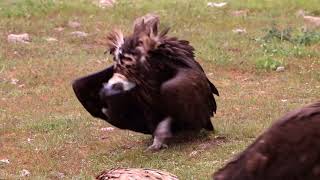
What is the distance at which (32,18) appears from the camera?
19594 mm

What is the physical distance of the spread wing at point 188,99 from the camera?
9281 millimetres

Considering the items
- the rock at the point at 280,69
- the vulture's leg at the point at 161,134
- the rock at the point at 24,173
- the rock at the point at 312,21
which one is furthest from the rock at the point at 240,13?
the rock at the point at 24,173

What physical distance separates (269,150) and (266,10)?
54.4 ft

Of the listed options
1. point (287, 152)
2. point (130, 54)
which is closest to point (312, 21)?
point (130, 54)

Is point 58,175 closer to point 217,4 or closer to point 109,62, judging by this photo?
point 109,62

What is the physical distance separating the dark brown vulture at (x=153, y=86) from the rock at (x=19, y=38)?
7.66 m

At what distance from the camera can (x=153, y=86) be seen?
9484 millimetres

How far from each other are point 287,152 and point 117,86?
5767 millimetres

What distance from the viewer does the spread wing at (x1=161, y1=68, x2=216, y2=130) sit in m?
9.28

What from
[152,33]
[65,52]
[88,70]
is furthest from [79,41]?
[152,33]

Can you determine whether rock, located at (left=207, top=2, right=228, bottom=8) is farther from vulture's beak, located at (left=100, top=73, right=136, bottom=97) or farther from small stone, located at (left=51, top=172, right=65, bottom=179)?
small stone, located at (left=51, top=172, right=65, bottom=179)

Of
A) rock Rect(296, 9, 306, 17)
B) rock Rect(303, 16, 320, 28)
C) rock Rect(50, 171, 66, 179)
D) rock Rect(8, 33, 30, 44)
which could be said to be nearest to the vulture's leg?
rock Rect(50, 171, 66, 179)

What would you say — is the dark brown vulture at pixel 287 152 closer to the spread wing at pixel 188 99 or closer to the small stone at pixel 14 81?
the spread wing at pixel 188 99

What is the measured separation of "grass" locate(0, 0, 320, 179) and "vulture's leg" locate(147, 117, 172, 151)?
3.7 inches
